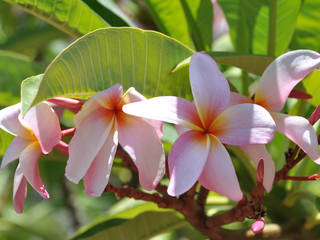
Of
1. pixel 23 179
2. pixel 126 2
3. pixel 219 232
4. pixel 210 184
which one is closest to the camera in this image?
pixel 210 184

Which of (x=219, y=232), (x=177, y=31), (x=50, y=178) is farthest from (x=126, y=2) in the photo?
(x=219, y=232)

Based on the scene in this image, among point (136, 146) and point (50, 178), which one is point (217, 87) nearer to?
point (136, 146)

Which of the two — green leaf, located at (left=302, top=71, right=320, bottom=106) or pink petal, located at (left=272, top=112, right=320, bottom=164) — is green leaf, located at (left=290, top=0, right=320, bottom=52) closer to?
green leaf, located at (left=302, top=71, right=320, bottom=106)

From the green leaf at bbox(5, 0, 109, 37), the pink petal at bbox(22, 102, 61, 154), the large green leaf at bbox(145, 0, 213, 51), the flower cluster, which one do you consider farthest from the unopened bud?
the large green leaf at bbox(145, 0, 213, 51)

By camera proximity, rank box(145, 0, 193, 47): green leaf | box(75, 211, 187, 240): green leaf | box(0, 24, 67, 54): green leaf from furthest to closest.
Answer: box(0, 24, 67, 54): green leaf < box(145, 0, 193, 47): green leaf < box(75, 211, 187, 240): green leaf

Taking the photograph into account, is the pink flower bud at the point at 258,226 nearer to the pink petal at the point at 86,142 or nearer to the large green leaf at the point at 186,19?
the pink petal at the point at 86,142

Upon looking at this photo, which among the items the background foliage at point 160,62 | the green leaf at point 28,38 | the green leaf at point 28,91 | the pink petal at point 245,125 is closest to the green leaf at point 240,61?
the background foliage at point 160,62

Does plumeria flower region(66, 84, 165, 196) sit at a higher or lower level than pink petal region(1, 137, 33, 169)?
higher
